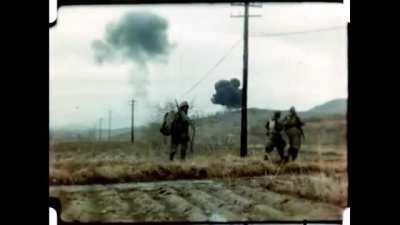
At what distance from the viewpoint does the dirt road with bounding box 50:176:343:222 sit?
2611mm

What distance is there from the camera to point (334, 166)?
2643 millimetres

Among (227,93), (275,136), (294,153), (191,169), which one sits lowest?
(191,169)

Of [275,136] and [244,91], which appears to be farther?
[275,136]

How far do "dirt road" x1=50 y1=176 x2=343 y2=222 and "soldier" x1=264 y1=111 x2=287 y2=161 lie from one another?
17 cm

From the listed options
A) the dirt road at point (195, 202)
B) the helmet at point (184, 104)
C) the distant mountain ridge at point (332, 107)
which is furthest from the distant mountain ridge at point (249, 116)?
the dirt road at point (195, 202)

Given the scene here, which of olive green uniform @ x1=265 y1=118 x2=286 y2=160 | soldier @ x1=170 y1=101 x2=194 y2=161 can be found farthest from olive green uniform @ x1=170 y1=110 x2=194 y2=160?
olive green uniform @ x1=265 y1=118 x2=286 y2=160

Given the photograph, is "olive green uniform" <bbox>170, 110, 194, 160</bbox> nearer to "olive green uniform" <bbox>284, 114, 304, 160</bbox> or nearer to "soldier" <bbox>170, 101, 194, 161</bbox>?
"soldier" <bbox>170, 101, 194, 161</bbox>

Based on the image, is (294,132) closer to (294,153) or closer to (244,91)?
(294,153)

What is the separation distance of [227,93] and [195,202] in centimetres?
68

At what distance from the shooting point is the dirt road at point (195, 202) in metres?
2.61

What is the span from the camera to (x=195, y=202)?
2689mm

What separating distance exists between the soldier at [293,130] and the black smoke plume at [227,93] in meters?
0.32

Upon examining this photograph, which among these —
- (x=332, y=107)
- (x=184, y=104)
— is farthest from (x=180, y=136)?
(x=332, y=107)
